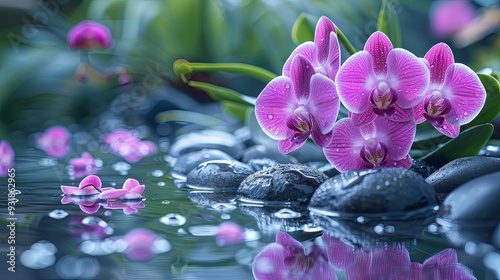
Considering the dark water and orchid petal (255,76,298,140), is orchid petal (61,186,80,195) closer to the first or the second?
the dark water

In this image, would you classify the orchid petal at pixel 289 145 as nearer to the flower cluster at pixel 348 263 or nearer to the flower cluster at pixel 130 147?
the flower cluster at pixel 348 263

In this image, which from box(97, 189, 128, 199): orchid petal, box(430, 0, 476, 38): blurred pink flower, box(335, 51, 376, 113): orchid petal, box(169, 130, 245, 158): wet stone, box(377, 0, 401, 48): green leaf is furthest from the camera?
box(430, 0, 476, 38): blurred pink flower

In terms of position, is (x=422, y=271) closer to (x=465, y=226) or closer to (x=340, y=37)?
(x=465, y=226)

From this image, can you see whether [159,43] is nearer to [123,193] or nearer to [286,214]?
[123,193]

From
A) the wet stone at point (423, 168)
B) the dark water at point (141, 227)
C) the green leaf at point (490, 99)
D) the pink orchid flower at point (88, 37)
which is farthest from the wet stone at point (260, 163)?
the pink orchid flower at point (88, 37)

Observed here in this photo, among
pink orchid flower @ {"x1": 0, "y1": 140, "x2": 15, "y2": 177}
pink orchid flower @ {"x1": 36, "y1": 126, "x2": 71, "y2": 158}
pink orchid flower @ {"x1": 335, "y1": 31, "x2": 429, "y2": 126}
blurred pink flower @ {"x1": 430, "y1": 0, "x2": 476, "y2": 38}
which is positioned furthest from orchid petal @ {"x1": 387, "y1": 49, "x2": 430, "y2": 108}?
blurred pink flower @ {"x1": 430, "y1": 0, "x2": 476, "y2": 38}

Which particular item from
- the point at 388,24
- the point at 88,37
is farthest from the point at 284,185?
the point at 88,37
